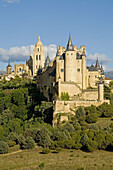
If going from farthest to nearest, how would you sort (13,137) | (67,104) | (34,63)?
(34,63) < (67,104) < (13,137)

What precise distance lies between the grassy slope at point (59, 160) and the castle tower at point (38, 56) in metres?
62.4

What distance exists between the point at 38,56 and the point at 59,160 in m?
71.3

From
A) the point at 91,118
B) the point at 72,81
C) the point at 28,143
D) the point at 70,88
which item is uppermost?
the point at 72,81

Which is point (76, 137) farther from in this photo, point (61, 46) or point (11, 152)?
point (61, 46)

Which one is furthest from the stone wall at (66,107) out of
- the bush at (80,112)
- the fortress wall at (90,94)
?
the fortress wall at (90,94)

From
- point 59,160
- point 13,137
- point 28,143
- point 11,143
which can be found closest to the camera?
point 59,160

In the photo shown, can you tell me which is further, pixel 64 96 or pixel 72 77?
pixel 72 77

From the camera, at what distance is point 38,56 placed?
124m

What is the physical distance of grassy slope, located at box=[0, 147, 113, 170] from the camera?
53.5 m

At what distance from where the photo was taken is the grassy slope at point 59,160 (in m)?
53.5

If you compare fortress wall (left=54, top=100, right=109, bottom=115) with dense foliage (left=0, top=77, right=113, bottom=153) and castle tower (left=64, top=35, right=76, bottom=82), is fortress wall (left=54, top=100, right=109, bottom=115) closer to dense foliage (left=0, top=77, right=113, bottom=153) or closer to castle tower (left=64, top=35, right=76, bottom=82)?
dense foliage (left=0, top=77, right=113, bottom=153)

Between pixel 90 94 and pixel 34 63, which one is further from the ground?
pixel 34 63

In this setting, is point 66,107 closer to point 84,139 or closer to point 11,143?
point 84,139

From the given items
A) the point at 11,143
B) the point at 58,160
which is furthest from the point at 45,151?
the point at 11,143
